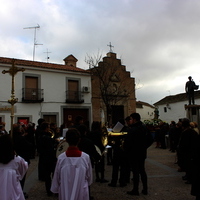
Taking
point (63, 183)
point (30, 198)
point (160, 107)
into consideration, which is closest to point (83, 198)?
point (63, 183)

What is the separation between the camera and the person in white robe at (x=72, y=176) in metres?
3.15

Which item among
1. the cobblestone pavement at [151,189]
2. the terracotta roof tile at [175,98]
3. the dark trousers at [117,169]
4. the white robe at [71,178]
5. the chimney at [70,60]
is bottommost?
the cobblestone pavement at [151,189]

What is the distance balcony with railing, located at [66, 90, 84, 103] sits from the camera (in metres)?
A: 20.3

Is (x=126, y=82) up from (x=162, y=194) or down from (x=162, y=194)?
up

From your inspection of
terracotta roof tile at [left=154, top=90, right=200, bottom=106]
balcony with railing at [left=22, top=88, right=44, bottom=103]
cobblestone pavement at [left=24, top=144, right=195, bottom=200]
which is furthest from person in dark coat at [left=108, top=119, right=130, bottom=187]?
terracotta roof tile at [left=154, top=90, right=200, bottom=106]

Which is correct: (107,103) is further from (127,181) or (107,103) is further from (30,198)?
(30,198)

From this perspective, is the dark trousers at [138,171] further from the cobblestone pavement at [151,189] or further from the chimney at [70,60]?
the chimney at [70,60]

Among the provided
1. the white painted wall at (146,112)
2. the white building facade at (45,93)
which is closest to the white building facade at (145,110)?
the white painted wall at (146,112)

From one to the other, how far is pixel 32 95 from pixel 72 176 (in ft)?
53.8

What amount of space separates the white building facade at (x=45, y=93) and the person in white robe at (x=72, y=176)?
48.6 feet

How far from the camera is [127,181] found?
6.05m

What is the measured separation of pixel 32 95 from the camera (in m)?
18.6

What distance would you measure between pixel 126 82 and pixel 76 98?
20.7 feet

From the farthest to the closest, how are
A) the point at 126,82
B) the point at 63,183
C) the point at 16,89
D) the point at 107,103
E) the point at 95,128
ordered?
the point at 126,82 < the point at 107,103 < the point at 16,89 < the point at 95,128 < the point at 63,183
